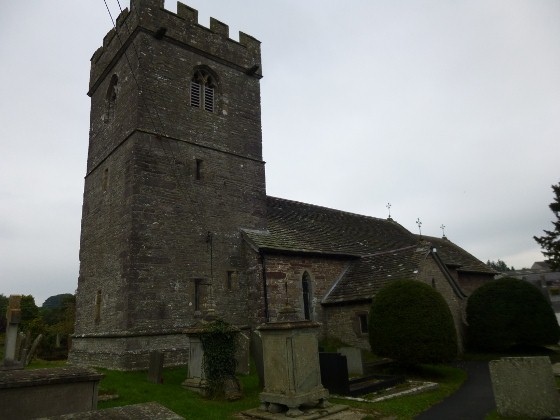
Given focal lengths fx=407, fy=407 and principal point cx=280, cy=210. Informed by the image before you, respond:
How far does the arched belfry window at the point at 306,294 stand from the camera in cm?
1838

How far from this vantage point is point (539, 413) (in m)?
7.93

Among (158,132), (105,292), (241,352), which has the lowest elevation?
(241,352)

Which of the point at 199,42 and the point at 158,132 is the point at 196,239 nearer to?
the point at 158,132

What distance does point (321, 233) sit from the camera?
2175cm

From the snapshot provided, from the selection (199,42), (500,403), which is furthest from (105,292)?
(500,403)

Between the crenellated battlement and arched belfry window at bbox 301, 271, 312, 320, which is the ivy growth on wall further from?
the crenellated battlement

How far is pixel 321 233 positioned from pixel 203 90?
936cm

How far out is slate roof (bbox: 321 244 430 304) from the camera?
1744 cm

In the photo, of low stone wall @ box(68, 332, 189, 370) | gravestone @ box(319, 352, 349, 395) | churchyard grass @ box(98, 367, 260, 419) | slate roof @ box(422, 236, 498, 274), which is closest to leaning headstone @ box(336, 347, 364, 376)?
gravestone @ box(319, 352, 349, 395)

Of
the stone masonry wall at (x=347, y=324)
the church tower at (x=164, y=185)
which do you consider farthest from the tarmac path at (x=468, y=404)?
the church tower at (x=164, y=185)

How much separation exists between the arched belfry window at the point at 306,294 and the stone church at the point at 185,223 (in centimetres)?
5

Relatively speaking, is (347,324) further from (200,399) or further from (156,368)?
(200,399)

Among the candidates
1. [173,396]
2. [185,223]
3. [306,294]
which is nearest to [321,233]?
[306,294]

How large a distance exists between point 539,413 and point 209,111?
1596 cm
